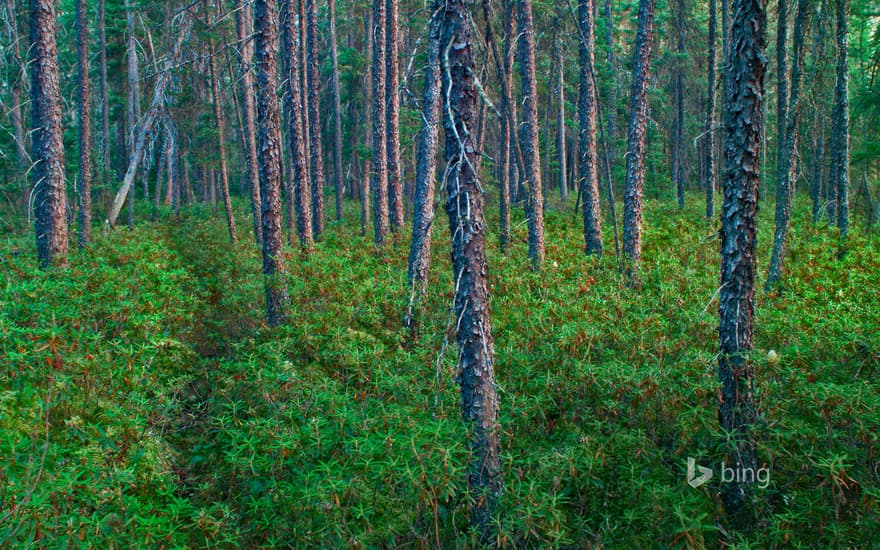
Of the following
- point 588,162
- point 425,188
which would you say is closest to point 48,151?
point 425,188

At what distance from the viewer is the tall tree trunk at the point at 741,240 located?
4.36m

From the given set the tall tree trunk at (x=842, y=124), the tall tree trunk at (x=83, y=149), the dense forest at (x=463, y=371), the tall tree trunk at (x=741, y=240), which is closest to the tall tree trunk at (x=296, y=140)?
the dense forest at (x=463, y=371)

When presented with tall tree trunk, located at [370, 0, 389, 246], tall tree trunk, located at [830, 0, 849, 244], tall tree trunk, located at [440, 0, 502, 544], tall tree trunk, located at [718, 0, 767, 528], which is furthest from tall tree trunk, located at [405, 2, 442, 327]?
tall tree trunk, located at [830, 0, 849, 244]

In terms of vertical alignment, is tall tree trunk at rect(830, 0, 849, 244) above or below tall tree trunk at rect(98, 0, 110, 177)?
below

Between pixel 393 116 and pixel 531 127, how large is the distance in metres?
4.81

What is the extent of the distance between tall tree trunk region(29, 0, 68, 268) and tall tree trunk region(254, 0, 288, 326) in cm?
490

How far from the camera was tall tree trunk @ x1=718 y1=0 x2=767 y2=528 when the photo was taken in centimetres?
436

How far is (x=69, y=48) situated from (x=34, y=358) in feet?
114

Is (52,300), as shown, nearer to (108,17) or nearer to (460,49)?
(460,49)

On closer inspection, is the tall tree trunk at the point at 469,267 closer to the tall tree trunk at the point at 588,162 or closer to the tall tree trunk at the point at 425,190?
the tall tree trunk at the point at 425,190

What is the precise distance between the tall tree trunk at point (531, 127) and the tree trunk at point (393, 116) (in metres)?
3.90

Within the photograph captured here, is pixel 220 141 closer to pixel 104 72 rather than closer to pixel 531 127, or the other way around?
pixel 104 72

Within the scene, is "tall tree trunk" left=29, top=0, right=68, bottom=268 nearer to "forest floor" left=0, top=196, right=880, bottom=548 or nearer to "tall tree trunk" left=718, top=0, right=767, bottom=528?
"forest floor" left=0, top=196, right=880, bottom=548

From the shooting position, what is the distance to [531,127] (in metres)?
14.2
